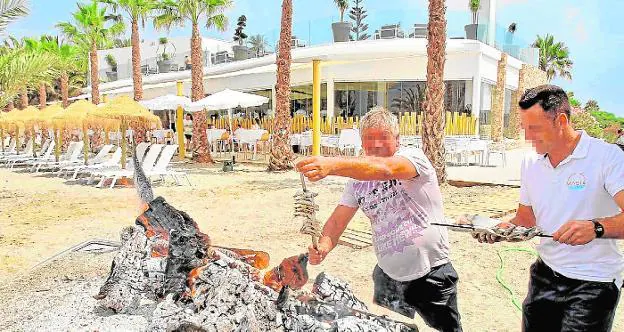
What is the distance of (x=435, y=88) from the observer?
426 inches

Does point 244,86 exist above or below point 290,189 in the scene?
above

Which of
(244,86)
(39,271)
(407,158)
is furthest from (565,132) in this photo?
(244,86)

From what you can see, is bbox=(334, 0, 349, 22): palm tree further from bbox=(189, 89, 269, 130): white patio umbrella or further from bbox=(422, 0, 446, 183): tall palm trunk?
bbox=(422, 0, 446, 183): tall palm trunk

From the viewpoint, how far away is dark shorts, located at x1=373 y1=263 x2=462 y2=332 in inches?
102

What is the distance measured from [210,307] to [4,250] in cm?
530

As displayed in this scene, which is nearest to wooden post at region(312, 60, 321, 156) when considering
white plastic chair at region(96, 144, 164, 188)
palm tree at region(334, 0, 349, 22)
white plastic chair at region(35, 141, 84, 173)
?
white plastic chair at region(96, 144, 164, 188)

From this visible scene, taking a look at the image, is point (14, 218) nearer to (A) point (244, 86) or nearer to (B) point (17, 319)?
(B) point (17, 319)

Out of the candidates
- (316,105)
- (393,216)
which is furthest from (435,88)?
(393,216)

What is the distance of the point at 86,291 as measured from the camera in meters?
4.35

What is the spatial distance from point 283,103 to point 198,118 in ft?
15.0

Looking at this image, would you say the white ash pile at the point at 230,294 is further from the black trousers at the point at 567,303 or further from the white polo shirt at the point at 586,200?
the white polo shirt at the point at 586,200

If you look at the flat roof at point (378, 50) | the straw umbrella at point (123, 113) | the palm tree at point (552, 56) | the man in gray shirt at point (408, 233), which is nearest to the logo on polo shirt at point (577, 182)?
the man in gray shirt at point (408, 233)

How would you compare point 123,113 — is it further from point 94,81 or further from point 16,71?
point 94,81

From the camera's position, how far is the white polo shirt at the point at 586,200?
7.09ft
